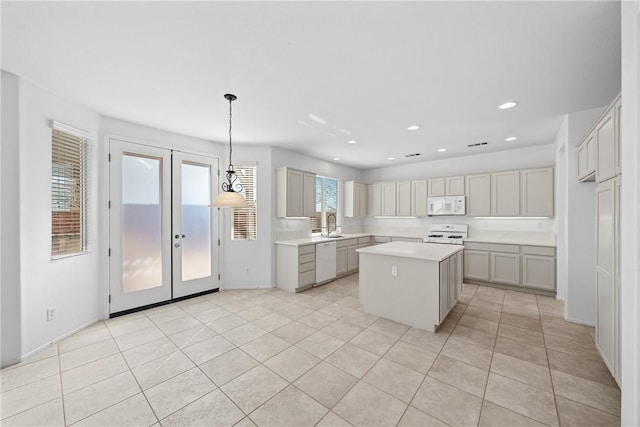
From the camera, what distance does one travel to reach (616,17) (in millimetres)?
1605

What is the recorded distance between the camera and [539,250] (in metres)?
4.26

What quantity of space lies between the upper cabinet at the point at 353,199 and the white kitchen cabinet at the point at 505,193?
2.93 metres

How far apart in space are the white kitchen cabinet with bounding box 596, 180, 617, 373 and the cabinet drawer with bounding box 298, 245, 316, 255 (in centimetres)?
367

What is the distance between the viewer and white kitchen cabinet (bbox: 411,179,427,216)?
5816 millimetres

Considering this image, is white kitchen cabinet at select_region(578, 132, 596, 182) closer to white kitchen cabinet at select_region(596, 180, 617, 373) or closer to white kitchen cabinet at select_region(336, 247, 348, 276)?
white kitchen cabinet at select_region(596, 180, 617, 373)

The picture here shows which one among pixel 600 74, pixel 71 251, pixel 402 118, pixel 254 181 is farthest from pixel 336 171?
pixel 71 251

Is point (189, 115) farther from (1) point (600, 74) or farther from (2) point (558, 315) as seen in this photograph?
(2) point (558, 315)

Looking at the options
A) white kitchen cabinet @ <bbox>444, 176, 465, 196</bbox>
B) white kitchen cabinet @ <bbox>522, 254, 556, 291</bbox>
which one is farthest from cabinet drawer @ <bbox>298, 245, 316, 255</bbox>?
white kitchen cabinet @ <bbox>522, 254, 556, 291</bbox>

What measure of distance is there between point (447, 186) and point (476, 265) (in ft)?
5.77

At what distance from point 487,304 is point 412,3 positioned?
13.5 ft

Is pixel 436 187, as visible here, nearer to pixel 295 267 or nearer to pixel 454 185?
pixel 454 185

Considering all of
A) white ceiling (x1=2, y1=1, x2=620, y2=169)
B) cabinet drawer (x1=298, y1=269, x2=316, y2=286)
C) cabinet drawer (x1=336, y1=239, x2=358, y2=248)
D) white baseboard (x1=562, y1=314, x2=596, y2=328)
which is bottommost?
white baseboard (x1=562, y1=314, x2=596, y2=328)

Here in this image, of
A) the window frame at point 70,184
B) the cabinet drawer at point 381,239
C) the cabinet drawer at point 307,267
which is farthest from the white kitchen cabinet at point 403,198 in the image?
the window frame at point 70,184

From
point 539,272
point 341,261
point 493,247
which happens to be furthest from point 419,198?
point 539,272
